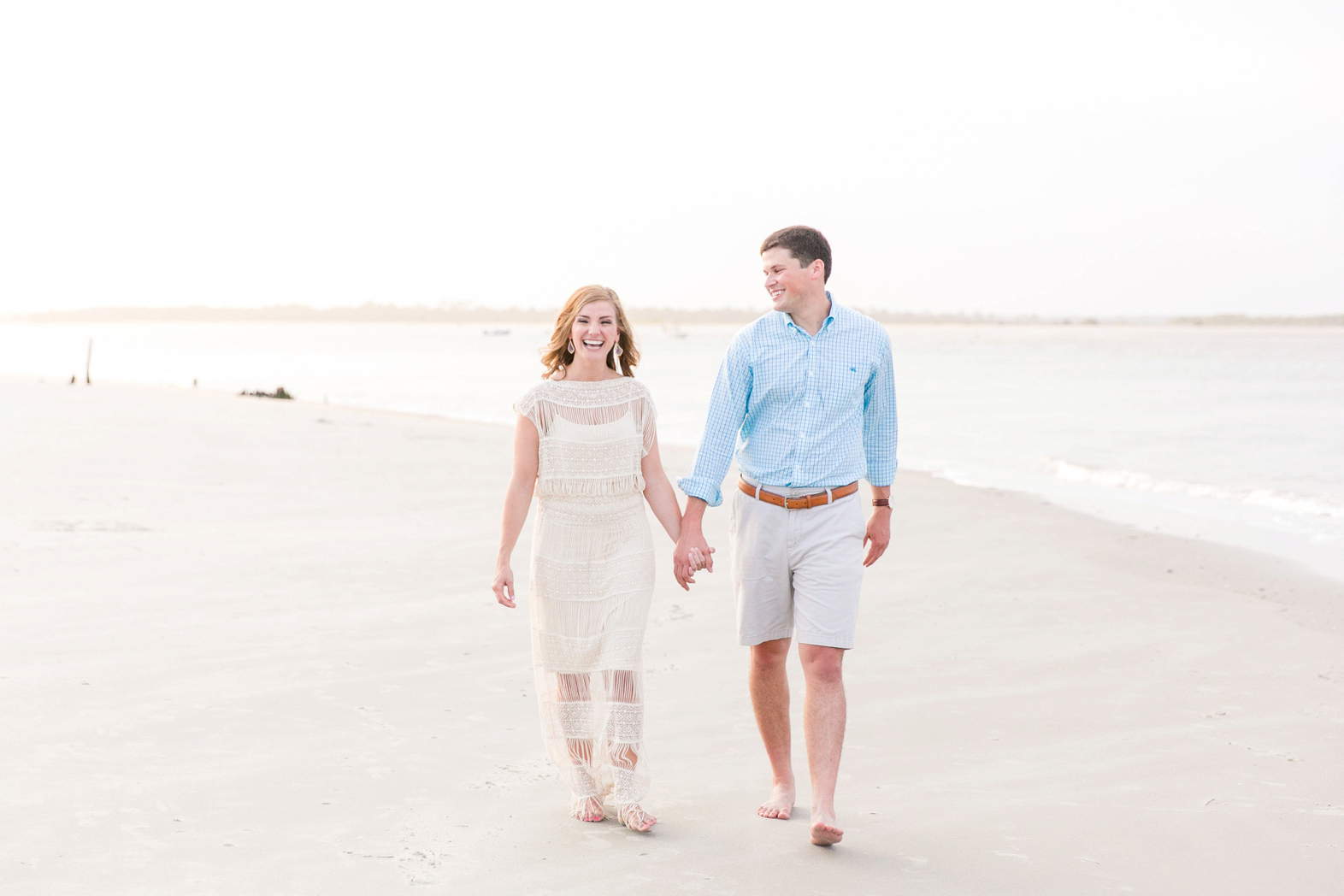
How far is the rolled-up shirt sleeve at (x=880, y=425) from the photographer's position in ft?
13.1

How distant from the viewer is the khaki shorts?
3.72 m

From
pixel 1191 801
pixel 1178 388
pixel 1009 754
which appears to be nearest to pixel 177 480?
pixel 1009 754

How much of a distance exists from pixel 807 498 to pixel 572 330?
0.96 m

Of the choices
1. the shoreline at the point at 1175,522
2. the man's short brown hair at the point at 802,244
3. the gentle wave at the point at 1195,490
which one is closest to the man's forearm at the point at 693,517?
the man's short brown hair at the point at 802,244

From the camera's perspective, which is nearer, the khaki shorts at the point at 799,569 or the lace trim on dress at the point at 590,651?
the khaki shorts at the point at 799,569

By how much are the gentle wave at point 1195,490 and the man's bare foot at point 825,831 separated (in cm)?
1223

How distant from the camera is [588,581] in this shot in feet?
12.6

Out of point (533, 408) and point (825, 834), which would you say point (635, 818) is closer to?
point (825, 834)

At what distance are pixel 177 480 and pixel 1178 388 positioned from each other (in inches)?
1596

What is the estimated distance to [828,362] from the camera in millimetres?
3844

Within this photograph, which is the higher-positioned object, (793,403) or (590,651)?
(793,403)

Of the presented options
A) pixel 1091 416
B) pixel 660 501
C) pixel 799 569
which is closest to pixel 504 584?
pixel 660 501

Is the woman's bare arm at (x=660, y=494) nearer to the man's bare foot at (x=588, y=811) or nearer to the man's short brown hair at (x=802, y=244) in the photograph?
the man's short brown hair at (x=802, y=244)

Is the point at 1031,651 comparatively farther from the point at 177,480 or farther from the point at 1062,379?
the point at 1062,379
